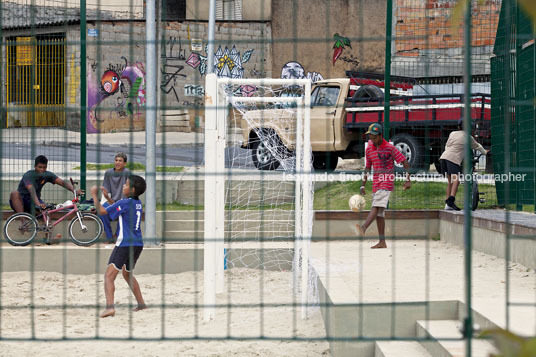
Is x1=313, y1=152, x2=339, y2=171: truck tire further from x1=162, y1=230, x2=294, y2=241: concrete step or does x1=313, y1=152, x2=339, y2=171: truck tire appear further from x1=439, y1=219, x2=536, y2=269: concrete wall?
x1=439, y1=219, x2=536, y2=269: concrete wall

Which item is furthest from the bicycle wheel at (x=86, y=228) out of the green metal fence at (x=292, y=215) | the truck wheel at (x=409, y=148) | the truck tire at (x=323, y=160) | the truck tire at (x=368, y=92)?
the truck tire at (x=368, y=92)

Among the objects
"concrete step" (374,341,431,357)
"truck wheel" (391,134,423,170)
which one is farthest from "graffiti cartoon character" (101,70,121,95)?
"truck wheel" (391,134,423,170)

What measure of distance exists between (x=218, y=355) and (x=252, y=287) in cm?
262

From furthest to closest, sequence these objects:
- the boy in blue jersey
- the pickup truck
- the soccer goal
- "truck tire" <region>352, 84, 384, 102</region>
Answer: "truck tire" <region>352, 84, 384, 102</region> < the pickup truck < the boy in blue jersey < the soccer goal

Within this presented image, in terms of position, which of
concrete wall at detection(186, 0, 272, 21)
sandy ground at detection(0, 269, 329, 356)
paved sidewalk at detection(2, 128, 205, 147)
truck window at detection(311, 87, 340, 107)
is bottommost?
sandy ground at detection(0, 269, 329, 356)

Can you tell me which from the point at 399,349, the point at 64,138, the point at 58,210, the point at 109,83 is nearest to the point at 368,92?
the point at 58,210

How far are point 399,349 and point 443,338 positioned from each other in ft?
1.33

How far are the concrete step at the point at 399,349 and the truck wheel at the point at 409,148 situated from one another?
673 centimetres

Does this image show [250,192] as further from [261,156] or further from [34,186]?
[34,186]

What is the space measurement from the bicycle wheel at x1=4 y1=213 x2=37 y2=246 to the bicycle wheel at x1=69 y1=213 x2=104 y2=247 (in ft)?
1.60

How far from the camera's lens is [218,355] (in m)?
4.84

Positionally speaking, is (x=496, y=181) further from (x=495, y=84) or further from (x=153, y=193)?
(x=153, y=193)

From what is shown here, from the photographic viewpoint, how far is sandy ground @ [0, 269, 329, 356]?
16.4ft

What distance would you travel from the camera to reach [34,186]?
8.78 m
